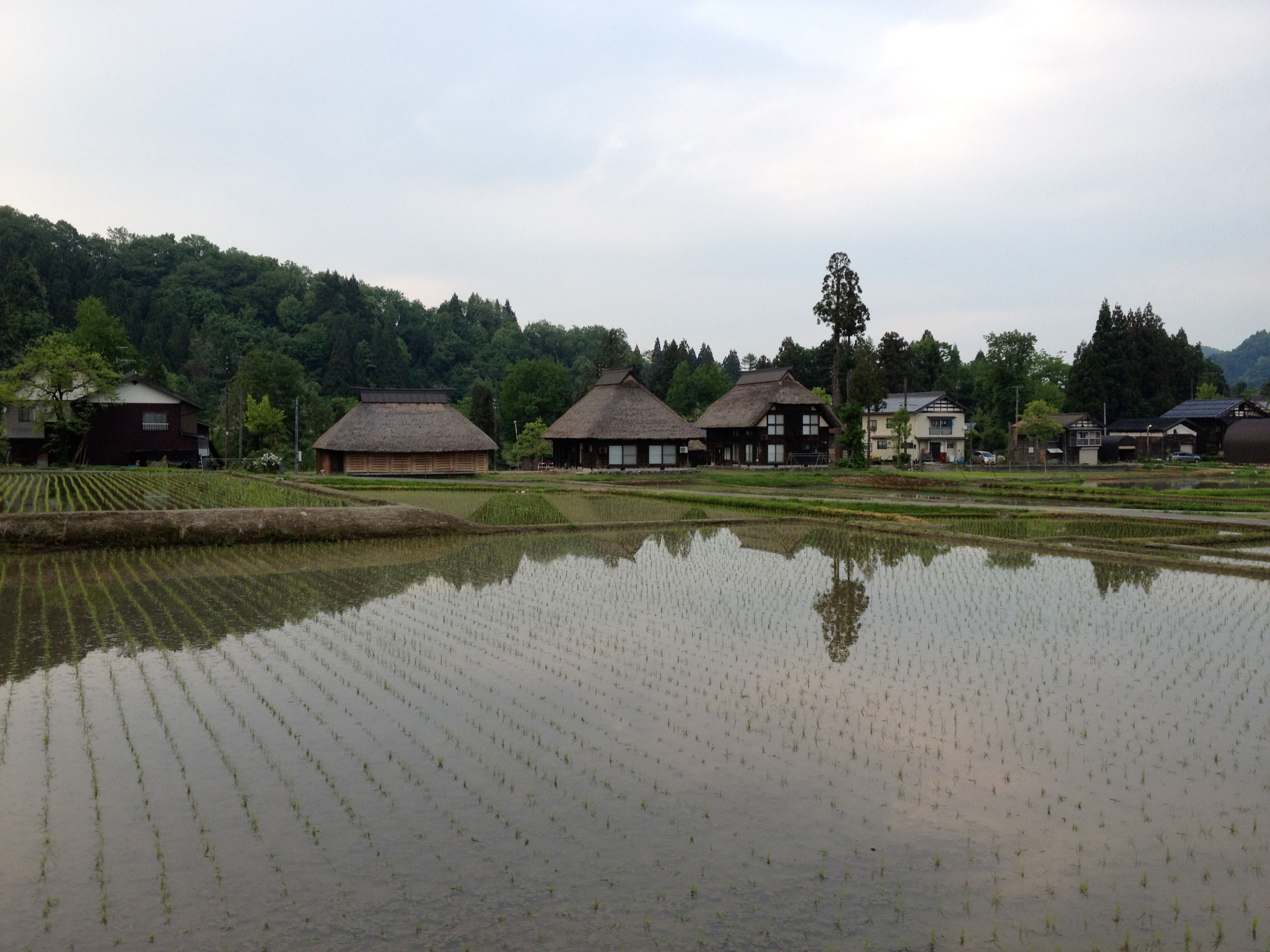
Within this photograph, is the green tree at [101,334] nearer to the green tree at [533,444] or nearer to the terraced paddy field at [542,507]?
the green tree at [533,444]

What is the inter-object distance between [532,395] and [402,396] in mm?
18510

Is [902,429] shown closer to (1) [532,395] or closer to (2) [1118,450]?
(2) [1118,450]

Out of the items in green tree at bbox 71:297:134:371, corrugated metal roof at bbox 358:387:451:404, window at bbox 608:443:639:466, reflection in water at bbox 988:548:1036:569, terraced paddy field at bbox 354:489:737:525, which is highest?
green tree at bbox 71:297:134:371

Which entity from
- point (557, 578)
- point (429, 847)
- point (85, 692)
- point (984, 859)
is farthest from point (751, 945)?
point (557, 578)

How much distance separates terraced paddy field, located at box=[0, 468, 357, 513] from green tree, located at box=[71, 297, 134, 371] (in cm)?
2776

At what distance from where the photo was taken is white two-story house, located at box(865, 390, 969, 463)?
65.3m

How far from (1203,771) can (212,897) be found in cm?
689

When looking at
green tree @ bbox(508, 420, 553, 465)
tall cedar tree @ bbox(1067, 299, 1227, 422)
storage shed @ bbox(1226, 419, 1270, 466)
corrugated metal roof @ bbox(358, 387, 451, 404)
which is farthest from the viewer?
tall cedar tree @ bbox(1067, 299, 1227, 422)

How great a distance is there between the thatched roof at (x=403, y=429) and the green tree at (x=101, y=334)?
73.8ft

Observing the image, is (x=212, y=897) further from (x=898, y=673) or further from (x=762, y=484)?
(x=762, y=484)

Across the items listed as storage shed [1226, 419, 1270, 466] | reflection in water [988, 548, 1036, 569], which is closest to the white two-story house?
storage shed [1226, 419, 1270, 466]

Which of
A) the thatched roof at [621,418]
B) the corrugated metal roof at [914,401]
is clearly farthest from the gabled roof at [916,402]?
the thatched roof at [621,418]

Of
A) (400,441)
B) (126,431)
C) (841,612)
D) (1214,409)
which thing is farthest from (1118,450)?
(126,431)

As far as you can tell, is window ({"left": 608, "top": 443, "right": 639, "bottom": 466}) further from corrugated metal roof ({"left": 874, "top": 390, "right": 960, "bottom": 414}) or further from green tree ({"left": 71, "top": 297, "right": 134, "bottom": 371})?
green tree ({"left": 71, "top": 297, "right": 134, "bottom": 371})
